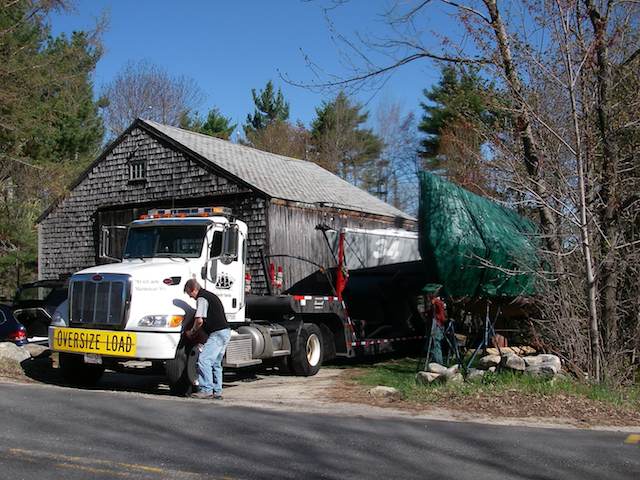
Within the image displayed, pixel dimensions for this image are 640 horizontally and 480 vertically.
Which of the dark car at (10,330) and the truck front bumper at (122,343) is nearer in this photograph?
the truck front bumper at (122,343)

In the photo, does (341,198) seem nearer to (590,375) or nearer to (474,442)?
(590,375)

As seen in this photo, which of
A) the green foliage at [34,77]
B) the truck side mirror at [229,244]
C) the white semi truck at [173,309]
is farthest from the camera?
the green foliage at [34,77]

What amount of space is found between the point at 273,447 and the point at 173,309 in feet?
16.4

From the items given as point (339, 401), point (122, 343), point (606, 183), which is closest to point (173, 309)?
point (122, 343)

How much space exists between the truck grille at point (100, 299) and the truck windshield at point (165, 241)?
1.17m

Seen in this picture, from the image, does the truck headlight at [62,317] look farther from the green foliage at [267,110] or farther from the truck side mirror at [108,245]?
the green foliage at [267,110]

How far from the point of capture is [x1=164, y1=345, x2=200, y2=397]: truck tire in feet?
39.1

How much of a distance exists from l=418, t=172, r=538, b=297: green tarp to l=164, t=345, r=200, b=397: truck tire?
526cm

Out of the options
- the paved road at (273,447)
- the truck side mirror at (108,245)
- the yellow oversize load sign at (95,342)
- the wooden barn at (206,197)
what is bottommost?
the paved road at (273,447)

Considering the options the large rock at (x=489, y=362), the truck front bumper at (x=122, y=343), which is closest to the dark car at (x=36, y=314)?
the truck front bumper at (x=122, y=343)

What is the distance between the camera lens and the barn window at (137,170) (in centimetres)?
2428

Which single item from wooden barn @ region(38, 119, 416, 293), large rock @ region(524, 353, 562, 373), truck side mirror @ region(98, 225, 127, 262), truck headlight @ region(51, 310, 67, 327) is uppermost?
wooden barn @ region(38, 119, 416, 293)

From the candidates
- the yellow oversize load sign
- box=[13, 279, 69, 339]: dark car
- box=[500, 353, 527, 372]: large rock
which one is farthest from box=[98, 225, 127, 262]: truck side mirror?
box=[500, 353, 527, 372]: large rock

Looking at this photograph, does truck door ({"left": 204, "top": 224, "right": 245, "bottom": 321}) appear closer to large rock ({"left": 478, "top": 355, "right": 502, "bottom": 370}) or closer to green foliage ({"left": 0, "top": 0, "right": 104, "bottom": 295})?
large rock ({"left": 478, "top": 355, "right": 502, "bottom": 370})
